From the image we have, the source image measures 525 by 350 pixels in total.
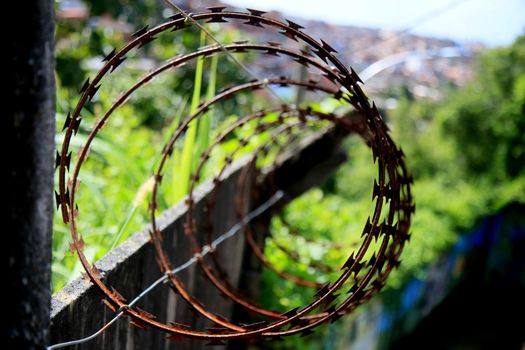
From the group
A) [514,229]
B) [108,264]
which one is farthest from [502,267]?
[108,264]

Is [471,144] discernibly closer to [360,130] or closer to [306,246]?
[306,246]

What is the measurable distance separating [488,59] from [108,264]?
35.1ft

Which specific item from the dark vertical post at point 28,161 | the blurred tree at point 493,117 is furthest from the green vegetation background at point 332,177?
the dark vertical post at point 28,161

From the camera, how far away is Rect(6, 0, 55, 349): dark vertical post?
3.42 feet

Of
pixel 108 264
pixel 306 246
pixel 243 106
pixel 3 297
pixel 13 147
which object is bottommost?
pixel 3 297

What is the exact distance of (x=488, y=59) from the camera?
11.5 m

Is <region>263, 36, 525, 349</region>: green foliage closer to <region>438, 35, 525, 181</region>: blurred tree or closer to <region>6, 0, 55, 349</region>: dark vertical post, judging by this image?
<region>438, 35, 525, 181</region>: blurred tree

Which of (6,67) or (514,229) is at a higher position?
(514,229)

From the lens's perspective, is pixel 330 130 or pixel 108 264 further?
pixel 330 130

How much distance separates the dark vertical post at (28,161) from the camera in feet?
3.42

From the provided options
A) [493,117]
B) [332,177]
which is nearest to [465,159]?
[493,117]

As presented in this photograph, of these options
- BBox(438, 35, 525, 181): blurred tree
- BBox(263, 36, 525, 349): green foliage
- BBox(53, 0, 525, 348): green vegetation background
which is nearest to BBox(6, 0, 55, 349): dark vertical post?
BBox(53, 0, 525, 348): green vegetation background

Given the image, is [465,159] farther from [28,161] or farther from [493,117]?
[28,161]

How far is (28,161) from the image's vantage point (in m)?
1.08
